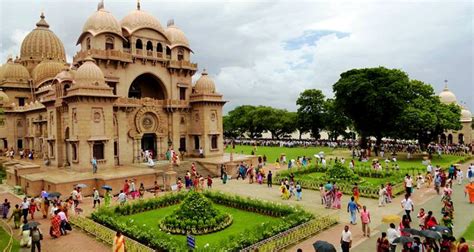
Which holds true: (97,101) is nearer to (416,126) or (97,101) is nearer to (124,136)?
(124,136)

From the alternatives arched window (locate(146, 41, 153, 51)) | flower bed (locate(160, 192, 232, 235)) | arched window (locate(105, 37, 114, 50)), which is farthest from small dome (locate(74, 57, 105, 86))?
flower bed (locate(160, 192, 232, 235))

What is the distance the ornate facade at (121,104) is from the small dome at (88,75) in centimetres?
8

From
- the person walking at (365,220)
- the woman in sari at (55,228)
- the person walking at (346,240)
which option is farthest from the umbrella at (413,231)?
the woman in sari at (55,228)

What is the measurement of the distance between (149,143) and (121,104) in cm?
669

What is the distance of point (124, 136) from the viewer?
33.7m

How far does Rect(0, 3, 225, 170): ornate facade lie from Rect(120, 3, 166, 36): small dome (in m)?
0.10

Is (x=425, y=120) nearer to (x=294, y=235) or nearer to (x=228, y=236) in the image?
(x=294, y=235)

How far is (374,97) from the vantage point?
42375 millimetres

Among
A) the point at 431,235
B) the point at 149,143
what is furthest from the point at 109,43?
the point at 431,235

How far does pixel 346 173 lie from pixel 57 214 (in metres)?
19.2

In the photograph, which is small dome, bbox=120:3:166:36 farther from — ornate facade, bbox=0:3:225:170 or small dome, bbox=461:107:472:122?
small dome, bbox=461:107:472:122

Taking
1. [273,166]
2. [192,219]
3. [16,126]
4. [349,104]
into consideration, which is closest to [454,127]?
[349,104]

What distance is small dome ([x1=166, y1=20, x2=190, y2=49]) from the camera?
40.2 meters

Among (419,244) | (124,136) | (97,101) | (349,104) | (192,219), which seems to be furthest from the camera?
(349,104)
